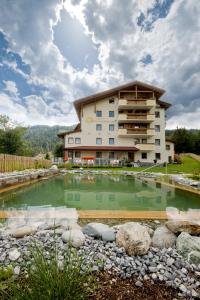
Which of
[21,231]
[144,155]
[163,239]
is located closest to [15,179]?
[21,231]

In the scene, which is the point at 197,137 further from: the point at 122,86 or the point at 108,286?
the point at 108,286

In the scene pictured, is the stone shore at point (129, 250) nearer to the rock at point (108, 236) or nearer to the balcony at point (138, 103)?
the rock at point (108, 236)

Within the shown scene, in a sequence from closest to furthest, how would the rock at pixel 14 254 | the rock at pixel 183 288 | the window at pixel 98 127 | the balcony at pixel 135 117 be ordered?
→ the rock at pixel 183 288, the rock at pixel 14 254, the balcony at pixel 135 117, the window at pixel 98 127

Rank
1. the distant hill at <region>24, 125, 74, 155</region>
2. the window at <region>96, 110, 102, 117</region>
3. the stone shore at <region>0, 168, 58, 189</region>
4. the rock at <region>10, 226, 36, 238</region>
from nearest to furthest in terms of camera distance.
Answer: the rock at <region>10, 226, 36, 238</region> → the stone shore at <region>0, 168, 58, 189</region> → the window at <region>96, 110, 102, 117</region> → the distant hill at <region>24, 125, 74, 155</region>

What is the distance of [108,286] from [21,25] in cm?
1200

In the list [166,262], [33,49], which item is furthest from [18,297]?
[33,49]

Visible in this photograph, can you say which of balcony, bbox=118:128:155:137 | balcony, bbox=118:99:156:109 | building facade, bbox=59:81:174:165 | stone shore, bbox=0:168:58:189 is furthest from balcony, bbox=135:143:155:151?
stone shore, bbox=0:168:58:189

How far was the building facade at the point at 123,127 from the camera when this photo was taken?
86.7 ft

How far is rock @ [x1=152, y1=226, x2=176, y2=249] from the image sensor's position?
2500 mm

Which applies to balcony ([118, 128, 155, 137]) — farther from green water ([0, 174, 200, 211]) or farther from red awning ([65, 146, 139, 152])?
green water ([0, 174, 200, 211])

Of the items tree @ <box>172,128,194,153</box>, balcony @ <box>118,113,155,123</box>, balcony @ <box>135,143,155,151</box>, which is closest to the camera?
balcony @ <box>118,113,155,123</box>

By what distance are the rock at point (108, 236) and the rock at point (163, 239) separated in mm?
555

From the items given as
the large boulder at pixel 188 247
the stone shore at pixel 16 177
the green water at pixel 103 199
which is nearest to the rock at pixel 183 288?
the large boulder at pixel 188 247

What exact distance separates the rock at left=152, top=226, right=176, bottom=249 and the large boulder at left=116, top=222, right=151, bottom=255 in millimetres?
160
